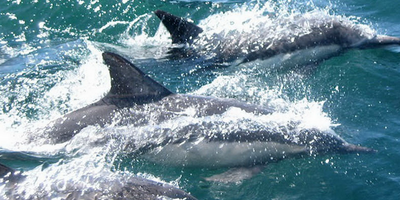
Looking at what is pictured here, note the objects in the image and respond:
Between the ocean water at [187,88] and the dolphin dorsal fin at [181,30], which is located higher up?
the dolphin dorsal fin at [181,30]

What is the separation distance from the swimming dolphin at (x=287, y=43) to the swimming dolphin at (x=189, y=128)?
10.5 ft

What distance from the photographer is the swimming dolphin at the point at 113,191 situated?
5.07m

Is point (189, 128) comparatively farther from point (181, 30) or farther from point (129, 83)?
point (181, 30)

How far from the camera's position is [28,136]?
7809mm

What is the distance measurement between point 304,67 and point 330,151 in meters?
3.68

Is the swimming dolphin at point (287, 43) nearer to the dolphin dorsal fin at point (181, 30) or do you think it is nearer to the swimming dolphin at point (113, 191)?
the dolphin dorsal fin at point (181, 30)

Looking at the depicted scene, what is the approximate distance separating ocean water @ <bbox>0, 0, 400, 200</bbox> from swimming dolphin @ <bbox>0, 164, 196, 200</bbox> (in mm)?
69

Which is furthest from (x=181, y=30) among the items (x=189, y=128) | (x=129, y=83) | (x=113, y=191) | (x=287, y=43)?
(x=113, y=191)

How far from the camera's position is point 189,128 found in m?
7.33

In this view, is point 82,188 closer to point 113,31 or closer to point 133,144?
point 133,144

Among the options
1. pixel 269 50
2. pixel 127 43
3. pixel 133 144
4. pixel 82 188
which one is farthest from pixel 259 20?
pixel 82 188

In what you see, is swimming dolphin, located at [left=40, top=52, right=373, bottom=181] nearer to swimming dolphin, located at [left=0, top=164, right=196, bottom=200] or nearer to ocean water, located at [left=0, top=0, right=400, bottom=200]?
ocean water, located at [left=0, top=0, right=400, bottom=200]

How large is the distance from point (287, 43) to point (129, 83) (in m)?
4.50

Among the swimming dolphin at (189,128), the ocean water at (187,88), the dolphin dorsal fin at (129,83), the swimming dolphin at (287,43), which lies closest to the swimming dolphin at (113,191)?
the ocean water at (187,88)
